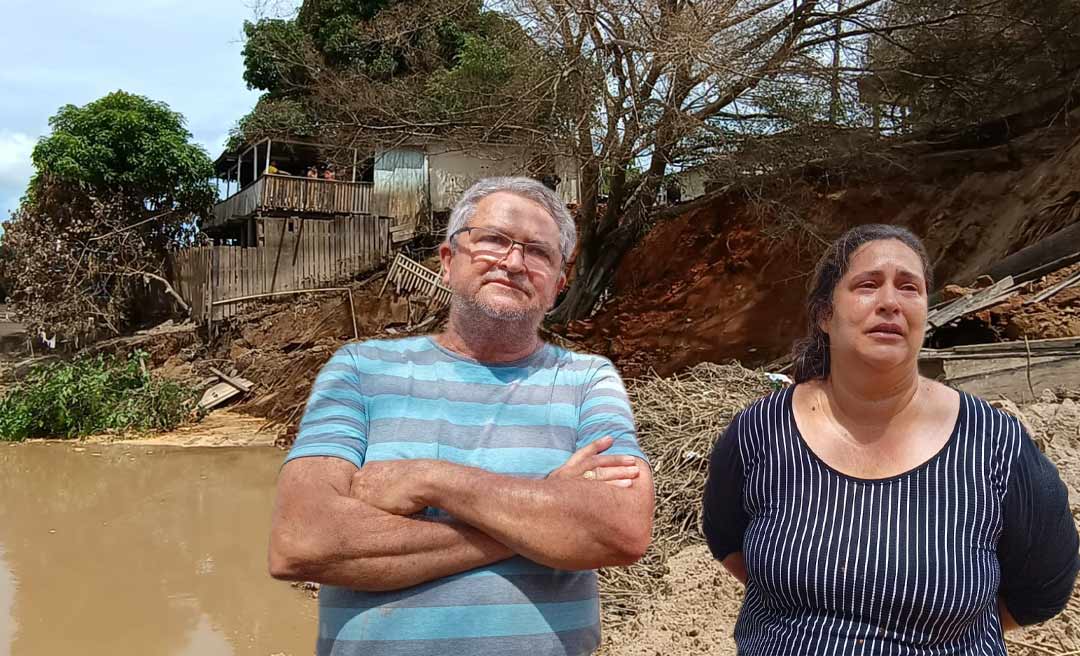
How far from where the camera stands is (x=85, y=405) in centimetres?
1220

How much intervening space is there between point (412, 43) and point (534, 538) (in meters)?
12.2

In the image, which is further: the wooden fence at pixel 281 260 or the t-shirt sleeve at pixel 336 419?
the wooden fence at pixel 281 260

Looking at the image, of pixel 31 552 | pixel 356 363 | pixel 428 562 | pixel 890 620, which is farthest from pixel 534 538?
pixel 31 552

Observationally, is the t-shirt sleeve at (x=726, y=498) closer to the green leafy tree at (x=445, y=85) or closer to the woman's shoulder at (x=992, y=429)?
the woman's shoulder at (x=992, y=429)

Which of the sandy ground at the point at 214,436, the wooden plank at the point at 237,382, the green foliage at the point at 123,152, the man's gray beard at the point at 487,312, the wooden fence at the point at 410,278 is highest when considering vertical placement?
the green foliage at the point at 123,152

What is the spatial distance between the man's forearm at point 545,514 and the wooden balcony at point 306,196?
1840 centimetres

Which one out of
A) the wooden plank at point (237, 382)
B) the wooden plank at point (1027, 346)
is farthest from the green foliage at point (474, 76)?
the wooden plank at point (1027, 346)

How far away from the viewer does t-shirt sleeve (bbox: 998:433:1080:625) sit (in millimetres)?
1724

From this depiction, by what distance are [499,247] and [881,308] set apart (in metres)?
0.94

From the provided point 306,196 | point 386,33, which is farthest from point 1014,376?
point 306,196

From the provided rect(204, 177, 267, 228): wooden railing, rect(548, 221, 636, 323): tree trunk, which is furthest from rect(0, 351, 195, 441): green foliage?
rect(204, 177, 267, 228): wooden railing

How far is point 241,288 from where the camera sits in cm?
1727

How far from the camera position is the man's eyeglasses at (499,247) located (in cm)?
209

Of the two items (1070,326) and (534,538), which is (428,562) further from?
(1070,326)
